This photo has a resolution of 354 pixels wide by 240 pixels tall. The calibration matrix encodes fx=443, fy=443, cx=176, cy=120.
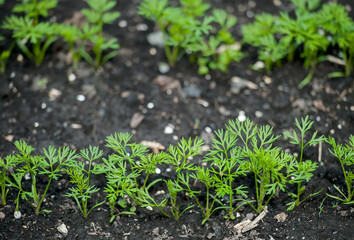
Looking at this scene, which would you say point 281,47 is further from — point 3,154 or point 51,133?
point 3,154

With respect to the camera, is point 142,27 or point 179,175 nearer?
point 179,175

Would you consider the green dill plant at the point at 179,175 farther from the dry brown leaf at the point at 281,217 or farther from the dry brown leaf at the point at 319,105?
the dry brown leaf at the point at 319,105

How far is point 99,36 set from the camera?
3.33 m

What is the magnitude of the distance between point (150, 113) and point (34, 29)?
99cm

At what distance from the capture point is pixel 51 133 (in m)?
2.95

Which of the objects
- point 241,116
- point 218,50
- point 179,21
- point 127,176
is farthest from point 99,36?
point 127,176

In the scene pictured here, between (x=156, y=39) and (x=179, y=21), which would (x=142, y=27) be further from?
(x=179, y=21)

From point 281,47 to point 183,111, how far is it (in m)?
0.84

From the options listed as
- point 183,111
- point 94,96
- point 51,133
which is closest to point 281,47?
point 183,111

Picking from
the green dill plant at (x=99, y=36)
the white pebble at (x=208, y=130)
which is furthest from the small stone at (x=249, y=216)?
the green dill plant at (x=99, y=36)

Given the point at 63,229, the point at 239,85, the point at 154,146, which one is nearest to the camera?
the point at 63,229

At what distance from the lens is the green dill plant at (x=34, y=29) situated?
3.10 m

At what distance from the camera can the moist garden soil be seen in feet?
8.27

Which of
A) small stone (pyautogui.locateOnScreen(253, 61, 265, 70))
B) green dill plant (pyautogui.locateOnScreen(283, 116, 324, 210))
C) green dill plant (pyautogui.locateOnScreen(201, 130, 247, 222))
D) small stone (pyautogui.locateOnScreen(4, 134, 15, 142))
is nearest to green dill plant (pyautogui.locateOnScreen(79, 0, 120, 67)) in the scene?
small stone (pyautogui.locateOnScreen(4, 134, 15, 142))
